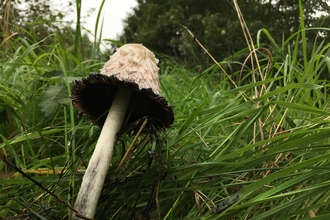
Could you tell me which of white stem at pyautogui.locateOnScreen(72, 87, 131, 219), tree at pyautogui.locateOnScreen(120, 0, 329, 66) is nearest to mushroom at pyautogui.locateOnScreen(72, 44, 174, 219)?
white stem at pyautogui.locateOnScreen(72, 87, 131, 219)

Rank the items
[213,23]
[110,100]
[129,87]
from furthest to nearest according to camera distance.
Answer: [213,23], [110,100], [129,87]

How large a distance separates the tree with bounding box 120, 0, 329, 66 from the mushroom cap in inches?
258

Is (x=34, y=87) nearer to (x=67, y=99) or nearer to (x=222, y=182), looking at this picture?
(x=67, y=99)

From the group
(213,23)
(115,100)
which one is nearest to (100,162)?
(115,100)

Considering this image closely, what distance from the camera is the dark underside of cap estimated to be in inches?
41.6

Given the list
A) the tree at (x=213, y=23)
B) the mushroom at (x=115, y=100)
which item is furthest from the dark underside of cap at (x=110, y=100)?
the tree at (x=213, y=23)

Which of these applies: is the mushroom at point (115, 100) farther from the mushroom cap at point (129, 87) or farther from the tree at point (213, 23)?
the tree at point (213, 23)

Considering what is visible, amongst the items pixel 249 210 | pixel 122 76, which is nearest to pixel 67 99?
pixel 122 76

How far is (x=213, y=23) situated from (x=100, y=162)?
10.7 metres

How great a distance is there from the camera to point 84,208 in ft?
3.24

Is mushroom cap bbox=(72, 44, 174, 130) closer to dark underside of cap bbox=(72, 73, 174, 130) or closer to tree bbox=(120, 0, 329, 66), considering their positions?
A: dark underside of cap bbox=(72, 73, 174, 130)

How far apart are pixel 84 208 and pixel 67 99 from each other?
75 cm

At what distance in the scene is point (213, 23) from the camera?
11125 mm

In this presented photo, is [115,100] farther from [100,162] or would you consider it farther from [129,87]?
[100,162]
